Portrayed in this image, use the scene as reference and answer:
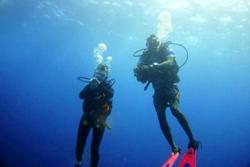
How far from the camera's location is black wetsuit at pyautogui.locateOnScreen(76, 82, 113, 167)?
852 centimetres

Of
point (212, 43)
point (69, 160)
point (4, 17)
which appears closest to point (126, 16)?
point (212, 43)

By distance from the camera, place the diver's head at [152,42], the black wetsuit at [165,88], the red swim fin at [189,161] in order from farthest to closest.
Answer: the diver's head at [152,42] < the black wetsuit at [165,88] < the red swim fin at [189,161]

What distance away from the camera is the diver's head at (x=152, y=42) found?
28.5ft

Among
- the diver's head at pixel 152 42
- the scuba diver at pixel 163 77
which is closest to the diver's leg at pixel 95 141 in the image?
the scuba diver at pixel 163 77

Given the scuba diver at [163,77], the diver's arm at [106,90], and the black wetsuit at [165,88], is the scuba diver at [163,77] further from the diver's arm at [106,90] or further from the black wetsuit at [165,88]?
the diver's arm at [106,90]

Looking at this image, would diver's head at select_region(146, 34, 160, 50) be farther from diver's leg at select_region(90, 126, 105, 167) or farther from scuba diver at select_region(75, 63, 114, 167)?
diver's leg at select_region(90, 126, 105, 167)

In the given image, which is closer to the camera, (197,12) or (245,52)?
(197,12)

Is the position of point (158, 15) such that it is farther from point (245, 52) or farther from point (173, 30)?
point (245, 52)

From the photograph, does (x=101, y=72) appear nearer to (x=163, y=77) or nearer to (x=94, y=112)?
(x=94, y=112)

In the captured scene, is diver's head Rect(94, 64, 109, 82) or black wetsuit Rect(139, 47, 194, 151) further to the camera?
diver's head Rect(94, 64, 109, 82)

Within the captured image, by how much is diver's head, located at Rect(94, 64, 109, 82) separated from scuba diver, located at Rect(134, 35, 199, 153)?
0.88 metres

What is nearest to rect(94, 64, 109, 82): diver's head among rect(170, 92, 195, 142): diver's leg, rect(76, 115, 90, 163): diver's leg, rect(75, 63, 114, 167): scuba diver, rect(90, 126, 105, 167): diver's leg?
rect(75, 63, 114, 167): scuba diver

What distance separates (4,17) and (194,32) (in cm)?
2276

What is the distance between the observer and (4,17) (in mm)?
39156
